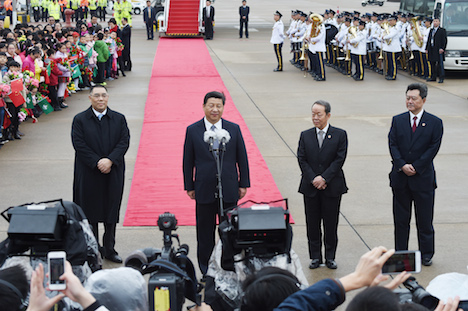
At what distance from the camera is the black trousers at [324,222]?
23.0 ft

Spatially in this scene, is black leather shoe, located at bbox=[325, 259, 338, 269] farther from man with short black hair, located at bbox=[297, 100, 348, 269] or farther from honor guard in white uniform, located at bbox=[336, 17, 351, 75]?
honor guard in white uniform, located at bbox=[336, 17, 351, 75]

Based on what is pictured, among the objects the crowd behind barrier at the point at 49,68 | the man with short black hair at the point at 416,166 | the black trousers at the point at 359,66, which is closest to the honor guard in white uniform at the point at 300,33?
the black trousers at the point at 359,66

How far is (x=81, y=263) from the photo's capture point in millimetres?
4562

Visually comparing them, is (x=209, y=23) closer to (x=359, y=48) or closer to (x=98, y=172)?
(x=359, y=48)

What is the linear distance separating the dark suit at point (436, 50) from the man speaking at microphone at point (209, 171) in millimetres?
13578

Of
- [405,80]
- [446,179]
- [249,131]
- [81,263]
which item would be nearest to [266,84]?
[405,80]

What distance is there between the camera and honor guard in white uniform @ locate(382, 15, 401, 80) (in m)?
20.0

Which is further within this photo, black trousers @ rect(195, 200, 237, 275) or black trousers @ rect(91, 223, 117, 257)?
black trousers @ rect(91, 223, 117, 257)

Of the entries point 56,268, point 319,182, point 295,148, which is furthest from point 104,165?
point 295,148

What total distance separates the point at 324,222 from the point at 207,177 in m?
1.41

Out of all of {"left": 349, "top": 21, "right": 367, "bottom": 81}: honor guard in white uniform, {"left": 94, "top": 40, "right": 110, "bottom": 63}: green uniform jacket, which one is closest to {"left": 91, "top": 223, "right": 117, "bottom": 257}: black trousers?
{"left": 94, "top": 40, "right": 110, "bottom": 63}: green uniform jacket

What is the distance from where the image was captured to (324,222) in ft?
23.2

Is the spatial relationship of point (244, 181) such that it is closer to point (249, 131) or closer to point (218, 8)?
point (249, 131)

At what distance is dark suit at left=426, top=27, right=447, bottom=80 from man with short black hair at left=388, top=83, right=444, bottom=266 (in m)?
12.4
